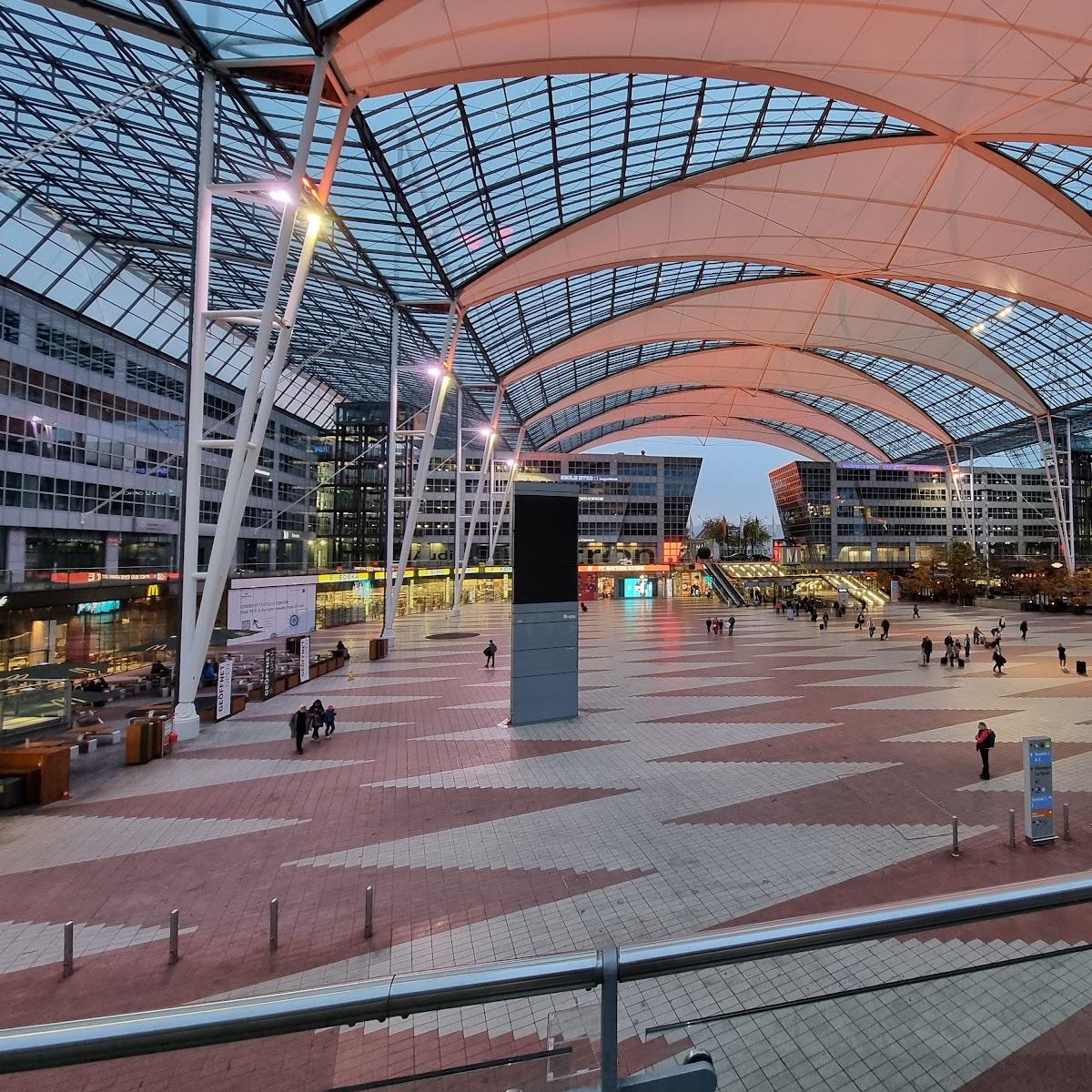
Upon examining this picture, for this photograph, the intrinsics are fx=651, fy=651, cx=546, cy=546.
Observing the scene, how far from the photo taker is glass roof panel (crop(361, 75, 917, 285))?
2089cm

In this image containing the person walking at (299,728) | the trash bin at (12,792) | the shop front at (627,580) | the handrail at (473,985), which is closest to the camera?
the handrail at (473,985)

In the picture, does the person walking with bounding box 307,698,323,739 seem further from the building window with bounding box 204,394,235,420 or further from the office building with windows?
the office building with windows

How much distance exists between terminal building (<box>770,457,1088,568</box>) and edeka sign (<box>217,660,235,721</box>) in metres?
82.1

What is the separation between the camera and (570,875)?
8859 millimetres

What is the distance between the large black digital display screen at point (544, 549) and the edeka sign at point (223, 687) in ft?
26.4

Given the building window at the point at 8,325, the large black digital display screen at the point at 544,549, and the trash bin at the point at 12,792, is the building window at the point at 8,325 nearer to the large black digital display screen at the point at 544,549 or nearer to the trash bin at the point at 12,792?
the trash bin at the point at 12,792

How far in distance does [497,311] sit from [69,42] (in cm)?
2187

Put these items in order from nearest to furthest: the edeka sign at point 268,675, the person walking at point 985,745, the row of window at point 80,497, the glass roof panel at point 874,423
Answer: the person walking at point 985,745 < the edeka sign at point 268,675 < the row of window at point 80,497 < the glass roof panel at point 874,423

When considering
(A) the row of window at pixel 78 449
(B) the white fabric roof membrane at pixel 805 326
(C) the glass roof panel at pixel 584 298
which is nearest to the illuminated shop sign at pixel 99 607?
(A) the row of window at pixel 78 449

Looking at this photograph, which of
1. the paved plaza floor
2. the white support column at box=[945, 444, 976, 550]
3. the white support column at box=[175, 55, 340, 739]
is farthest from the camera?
the white support column at box=[945, 444, 976, 550]

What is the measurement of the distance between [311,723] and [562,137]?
2145 centimetres

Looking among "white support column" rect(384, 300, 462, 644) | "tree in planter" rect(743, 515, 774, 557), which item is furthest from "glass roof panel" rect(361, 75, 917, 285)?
"tree in planter" rect(743, 515, 774, 557)

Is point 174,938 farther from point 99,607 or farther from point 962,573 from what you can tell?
point 962,573

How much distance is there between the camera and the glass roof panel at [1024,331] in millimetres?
41406
